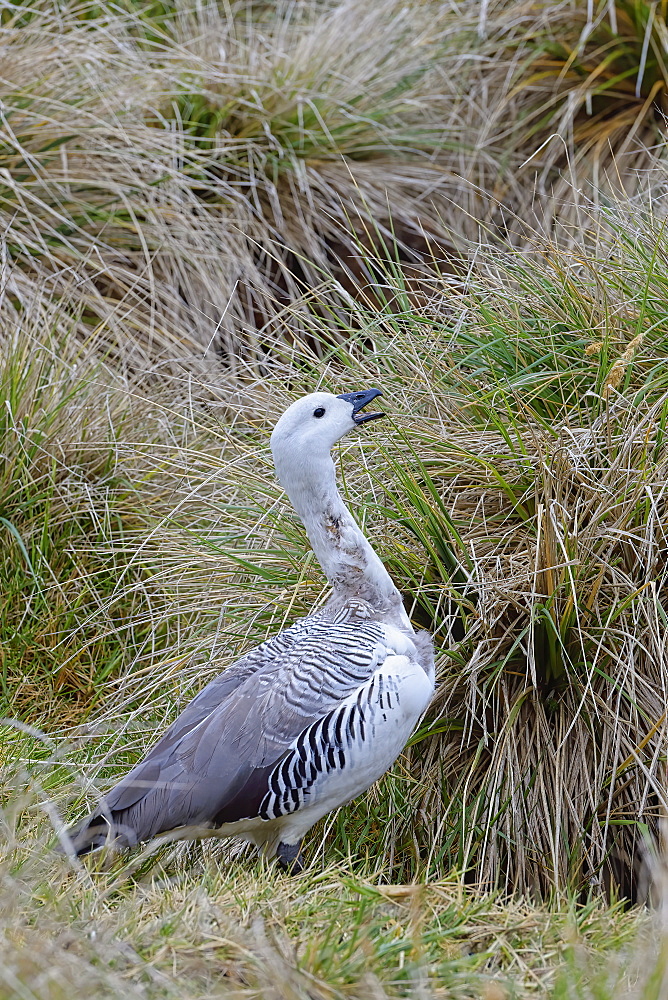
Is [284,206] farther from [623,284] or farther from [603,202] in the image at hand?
[623,284]

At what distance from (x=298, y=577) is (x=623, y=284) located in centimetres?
144

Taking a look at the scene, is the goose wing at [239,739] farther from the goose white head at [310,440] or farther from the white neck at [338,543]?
the goose white head at [310,440]

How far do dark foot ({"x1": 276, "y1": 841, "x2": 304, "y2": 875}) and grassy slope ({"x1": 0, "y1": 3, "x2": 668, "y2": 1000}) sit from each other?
6.8 inches

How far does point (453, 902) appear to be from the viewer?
2.60m

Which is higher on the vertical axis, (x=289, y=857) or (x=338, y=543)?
(x=338, y=543)

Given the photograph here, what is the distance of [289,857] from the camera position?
3088 millimetres

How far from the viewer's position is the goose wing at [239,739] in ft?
9.45

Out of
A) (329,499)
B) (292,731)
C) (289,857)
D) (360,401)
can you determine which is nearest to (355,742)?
(292,731)

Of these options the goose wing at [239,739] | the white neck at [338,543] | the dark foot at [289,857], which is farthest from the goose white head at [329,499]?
the dark foot at [289,857]

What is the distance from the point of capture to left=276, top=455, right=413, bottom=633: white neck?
321cm

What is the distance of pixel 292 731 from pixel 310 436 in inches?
32.1

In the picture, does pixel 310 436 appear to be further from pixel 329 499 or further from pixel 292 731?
pixel 292 731

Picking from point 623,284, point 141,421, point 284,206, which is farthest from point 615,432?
point 284,206

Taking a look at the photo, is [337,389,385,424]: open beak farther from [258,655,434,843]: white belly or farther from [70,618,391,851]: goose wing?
[258,655,434,843]: white belly
